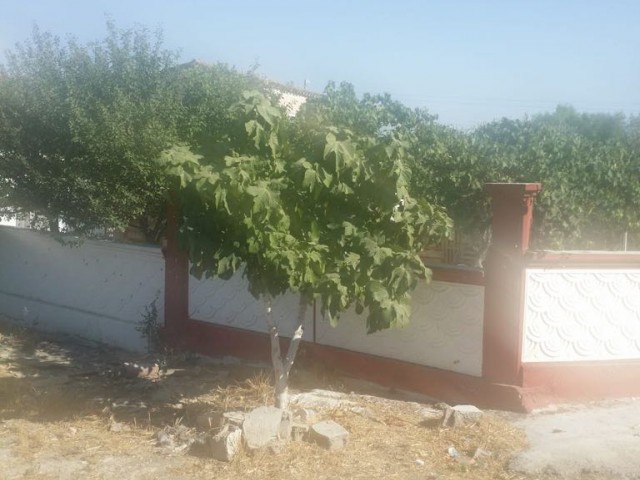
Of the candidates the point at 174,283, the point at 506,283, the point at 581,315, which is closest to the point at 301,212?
the point at 506,283

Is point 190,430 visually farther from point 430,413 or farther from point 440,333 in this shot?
point 440,333

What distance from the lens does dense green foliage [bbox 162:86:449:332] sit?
5.82 metres

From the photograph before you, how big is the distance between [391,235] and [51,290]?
7984 mm

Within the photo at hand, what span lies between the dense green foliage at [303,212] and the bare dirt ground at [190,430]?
115cm

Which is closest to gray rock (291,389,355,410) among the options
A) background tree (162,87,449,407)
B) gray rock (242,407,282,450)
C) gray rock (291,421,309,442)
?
background tree (162,87,449,407)

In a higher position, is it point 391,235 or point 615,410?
point 391,235

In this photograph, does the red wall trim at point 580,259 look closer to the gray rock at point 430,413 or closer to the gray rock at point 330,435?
the gray rock at point 430,413

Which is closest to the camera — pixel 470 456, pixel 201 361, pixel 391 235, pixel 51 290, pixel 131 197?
pixel 470 456

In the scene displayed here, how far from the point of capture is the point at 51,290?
40.8 ft

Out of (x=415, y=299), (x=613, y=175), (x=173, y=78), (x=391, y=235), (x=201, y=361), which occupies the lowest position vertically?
(x=201, y=361)

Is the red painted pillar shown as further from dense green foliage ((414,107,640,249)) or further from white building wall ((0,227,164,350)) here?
white building wall ((0,227,164,350))

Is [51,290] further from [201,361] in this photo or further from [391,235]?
[391,235]

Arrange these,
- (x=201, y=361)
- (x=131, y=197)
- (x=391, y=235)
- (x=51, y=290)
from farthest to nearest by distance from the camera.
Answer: (x=51, y=290) → (x=131, y=197) → (x=201, y=361) → (x=391, y=235)

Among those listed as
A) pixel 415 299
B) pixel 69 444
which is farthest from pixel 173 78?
pixel 69 444
